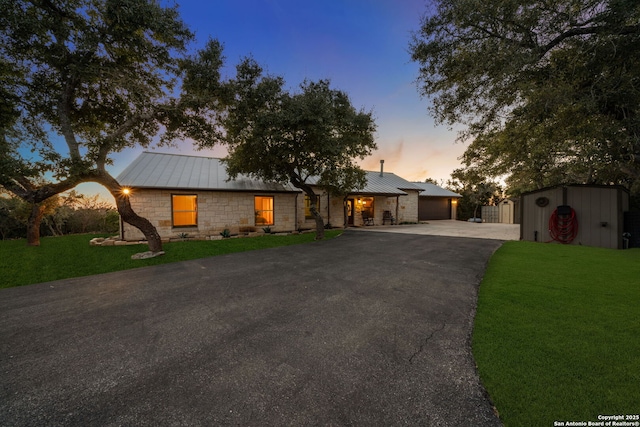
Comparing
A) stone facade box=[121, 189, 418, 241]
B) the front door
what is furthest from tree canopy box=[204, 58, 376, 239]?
the front door

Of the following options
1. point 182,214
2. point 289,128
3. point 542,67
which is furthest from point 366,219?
point 542,67

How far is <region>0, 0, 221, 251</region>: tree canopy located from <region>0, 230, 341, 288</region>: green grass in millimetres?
1074

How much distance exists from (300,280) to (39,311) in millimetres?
4245

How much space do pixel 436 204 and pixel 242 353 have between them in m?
25.2

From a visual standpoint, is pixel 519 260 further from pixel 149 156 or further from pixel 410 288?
pixel 149 156

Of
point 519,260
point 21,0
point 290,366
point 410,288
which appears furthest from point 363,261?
point 21,0

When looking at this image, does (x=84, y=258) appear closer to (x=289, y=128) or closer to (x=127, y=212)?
(x=127, y=212)

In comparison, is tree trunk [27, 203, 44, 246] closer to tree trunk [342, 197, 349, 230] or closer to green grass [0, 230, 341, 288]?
green grass [0, 230, 341, 288]

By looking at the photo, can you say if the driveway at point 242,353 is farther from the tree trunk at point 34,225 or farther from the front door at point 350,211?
the front door at point 350,211

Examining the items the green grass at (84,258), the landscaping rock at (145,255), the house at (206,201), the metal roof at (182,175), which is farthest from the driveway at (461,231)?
the landscaping rock at (145,255)

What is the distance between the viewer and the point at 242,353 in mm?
2617

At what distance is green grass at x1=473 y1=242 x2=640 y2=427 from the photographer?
72.7 inches

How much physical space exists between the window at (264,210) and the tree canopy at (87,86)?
514cm

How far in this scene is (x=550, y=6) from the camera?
528cm
